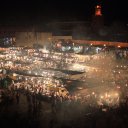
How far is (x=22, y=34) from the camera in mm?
35812

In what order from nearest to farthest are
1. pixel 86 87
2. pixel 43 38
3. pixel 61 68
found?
pixel 86 87
pixel 61 68
pixel 43 38

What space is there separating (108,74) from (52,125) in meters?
8.40

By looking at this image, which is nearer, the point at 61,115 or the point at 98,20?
the point at 61,115

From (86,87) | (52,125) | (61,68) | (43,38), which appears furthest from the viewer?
(43,38)

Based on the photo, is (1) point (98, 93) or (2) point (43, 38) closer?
(1) point (98, 93)

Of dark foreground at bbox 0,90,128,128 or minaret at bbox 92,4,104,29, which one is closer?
dark foreground at bbox 0,90,128,128

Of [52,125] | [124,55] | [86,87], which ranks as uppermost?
[124,55]

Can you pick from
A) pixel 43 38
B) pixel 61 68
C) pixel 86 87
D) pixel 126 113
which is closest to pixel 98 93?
pixel 86 87

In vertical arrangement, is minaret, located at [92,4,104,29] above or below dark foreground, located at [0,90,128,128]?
above

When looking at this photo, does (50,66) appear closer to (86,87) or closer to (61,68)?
(61,68)

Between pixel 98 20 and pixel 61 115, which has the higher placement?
pixel 98 20

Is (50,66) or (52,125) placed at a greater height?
(50,66)

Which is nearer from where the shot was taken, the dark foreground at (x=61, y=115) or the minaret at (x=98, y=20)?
the dark foreground at (x=61, y=115)

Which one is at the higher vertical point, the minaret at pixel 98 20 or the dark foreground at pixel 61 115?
the minaret at pixel 98 20
